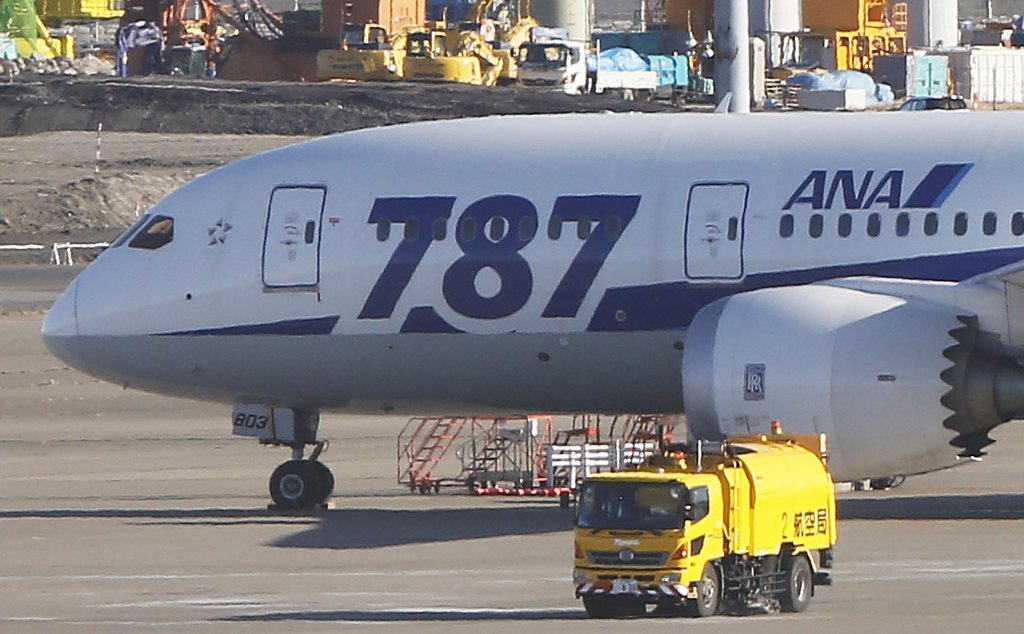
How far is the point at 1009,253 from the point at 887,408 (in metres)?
2.44

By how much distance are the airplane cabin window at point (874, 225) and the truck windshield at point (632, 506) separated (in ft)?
27.1

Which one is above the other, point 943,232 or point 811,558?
point 943,232

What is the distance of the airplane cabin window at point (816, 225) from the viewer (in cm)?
2809

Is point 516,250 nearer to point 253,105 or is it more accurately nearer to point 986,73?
point 253,105

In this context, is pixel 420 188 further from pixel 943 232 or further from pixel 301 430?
pixel 943 232

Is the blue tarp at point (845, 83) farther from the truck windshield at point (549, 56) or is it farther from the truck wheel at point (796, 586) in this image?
the truck wheel at point (796, 586)

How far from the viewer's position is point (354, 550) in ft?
88.9

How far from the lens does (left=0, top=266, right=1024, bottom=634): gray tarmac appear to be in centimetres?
2066

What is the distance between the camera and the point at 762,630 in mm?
19141

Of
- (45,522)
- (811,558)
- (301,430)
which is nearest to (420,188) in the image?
(301,430)

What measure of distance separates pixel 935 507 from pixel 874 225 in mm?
4530

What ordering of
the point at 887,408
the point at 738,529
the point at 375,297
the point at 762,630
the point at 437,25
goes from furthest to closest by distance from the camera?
the point at 437,25 → the point at 375,297 → the point at 887,408 → the point at 738,529 → the point at 762,630

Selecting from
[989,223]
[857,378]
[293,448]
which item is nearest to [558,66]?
[293,448]

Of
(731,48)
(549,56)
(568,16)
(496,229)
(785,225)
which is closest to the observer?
(785,225)
